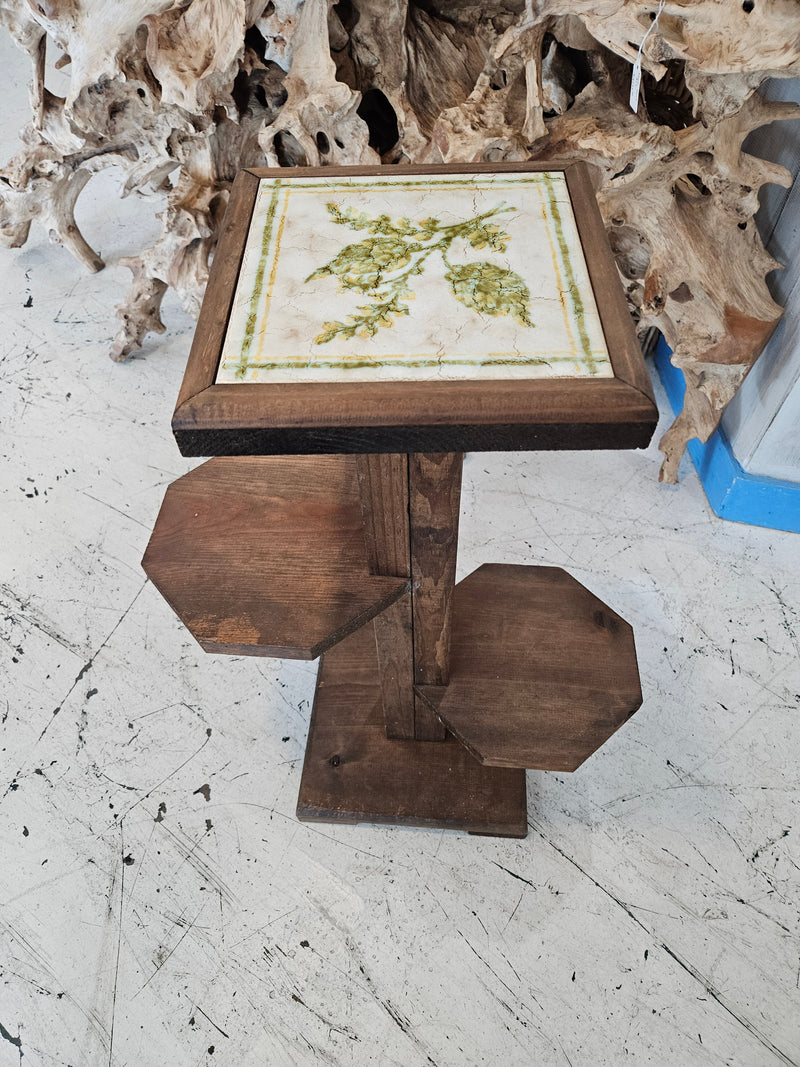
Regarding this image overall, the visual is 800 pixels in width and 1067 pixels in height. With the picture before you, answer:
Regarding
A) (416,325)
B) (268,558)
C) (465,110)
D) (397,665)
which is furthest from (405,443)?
(465,110)

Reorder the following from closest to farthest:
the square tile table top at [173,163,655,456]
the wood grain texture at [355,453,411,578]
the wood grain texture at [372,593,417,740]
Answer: the square tile table top at [173,163,655,456] → the wood grain texture at [355,453,411,578] → the wood grain texture at [372,593,417,740]

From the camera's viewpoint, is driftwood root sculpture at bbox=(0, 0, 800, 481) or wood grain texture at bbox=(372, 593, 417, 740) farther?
driftwood root sculpture at bbox=(0, 0, 800, 481)

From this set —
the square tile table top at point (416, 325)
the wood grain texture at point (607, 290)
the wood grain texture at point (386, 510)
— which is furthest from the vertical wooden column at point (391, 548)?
the wood grain texture at point (607, 290)

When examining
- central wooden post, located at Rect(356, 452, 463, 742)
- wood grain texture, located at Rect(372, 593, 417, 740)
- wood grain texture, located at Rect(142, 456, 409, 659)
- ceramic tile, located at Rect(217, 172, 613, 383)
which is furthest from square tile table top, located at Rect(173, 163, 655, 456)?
wood grain texture, located at Rect(372, 593, 417, 740)

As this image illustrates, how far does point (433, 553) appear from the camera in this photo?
43.6 inches

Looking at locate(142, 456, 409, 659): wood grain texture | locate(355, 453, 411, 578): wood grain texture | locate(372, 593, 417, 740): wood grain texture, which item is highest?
locate(355, 453, 411, 578): wood grain texture

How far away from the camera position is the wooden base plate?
147cm

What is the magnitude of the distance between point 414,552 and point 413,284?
359 millimetres

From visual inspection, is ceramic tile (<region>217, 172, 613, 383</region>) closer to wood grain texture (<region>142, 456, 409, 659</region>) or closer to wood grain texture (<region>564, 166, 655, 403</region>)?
wood grain texture (<region>564, 166, 655, 403</region>)

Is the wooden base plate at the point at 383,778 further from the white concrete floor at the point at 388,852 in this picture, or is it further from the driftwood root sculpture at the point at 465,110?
the driftwood root sculpture at the point at 465,110

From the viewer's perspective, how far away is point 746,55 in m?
1.26

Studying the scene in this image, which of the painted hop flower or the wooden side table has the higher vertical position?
the painted hop flower

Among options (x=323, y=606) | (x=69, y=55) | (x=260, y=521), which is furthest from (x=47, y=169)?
(x=323, y=606)

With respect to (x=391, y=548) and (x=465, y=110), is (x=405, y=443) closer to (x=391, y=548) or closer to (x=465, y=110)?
(x=391, y=548)
